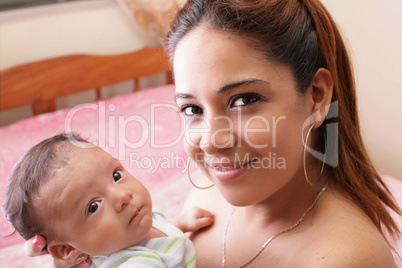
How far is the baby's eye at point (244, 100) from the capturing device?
111 cm

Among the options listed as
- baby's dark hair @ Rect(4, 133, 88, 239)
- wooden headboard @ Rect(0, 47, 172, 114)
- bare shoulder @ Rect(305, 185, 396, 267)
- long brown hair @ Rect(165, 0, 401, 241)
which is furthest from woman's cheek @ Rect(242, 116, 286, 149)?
wooden headboard @ Rect(0, 47, 172, 114)

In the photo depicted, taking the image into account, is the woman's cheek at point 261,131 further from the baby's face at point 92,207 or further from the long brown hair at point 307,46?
the baby's face at point 92,207

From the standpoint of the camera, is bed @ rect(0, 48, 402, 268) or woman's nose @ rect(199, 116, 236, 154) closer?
woman's nose @ rect(199, 116, 236, 154)

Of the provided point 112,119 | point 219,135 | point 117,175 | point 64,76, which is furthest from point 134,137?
point 219,135

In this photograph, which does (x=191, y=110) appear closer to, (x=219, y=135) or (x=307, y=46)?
(x=219, y=135)

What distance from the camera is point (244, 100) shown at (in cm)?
111

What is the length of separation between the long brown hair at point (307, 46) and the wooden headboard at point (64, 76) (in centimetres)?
114

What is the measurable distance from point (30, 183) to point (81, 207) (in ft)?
0.43

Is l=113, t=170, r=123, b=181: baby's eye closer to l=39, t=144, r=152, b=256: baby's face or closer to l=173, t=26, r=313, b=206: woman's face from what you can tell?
l=39, t=144, r=152, b=256: baby's face

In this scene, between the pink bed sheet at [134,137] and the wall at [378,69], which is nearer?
the pink bed sheet at [134,137]

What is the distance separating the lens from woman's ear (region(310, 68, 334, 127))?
1.18 m

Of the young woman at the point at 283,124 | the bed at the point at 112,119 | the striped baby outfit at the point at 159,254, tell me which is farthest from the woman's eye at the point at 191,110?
the bed at the point at 112,119

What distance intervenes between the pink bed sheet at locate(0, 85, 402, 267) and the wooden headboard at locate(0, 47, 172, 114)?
0.39ft

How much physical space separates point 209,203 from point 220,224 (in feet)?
0.34
